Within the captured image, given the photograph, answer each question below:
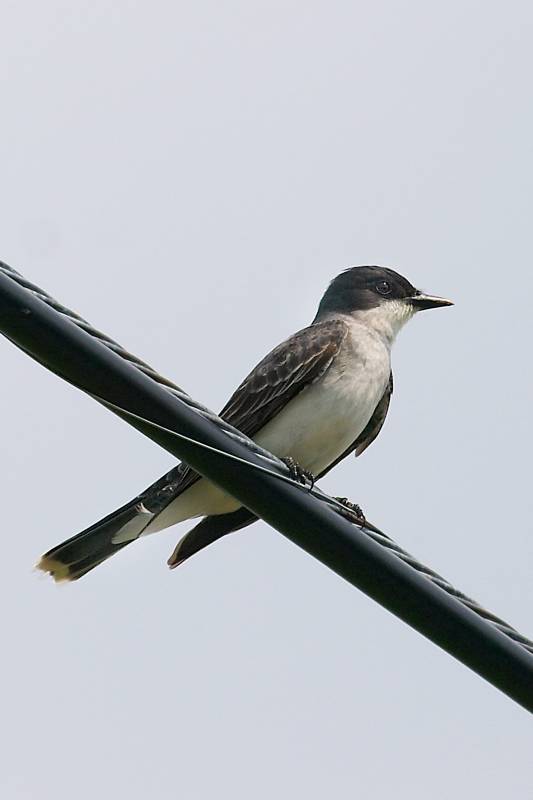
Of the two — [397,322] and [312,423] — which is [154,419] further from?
[397,322]

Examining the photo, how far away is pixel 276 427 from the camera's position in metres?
7.74

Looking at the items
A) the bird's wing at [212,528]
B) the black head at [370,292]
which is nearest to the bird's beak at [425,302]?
the black head at [370,292]

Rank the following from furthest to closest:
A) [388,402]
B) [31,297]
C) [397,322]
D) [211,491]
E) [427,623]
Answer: [397,322] → [388,402] → [211,491] → [427,623] → [31,297]

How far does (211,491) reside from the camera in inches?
302

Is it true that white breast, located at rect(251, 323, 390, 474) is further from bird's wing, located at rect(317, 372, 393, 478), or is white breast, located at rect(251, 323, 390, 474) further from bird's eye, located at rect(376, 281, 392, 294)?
bird's eye, located at rect(376, 281, 392, 294)

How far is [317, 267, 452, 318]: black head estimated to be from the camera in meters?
9.07

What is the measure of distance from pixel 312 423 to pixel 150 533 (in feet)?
3.50

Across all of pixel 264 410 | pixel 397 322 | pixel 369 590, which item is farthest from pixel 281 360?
pixel 369 590

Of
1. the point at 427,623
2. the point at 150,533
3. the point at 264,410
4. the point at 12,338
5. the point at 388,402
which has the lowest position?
the point at 12,338

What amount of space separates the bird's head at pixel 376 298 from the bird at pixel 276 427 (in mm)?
792

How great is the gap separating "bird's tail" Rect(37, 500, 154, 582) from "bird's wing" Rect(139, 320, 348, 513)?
13cm

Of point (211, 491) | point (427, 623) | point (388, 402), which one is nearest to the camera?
point (427, 623)

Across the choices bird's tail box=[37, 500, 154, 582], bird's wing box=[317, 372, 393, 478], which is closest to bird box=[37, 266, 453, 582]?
bird's tail box=[37, 500, 154, 582]

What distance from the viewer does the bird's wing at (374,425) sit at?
27.4ft
